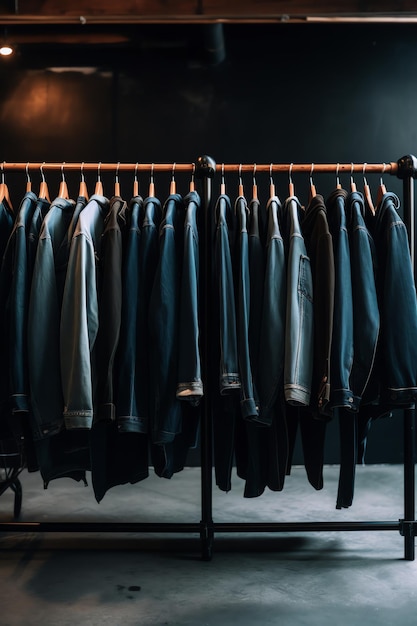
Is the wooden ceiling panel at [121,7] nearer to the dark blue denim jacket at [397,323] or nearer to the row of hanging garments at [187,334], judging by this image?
the row of hanging garments at [187,334]

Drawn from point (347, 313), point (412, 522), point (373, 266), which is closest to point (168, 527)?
point (412, 522)

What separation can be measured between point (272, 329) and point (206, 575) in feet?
3.47

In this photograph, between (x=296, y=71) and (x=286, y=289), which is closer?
(x=286, y=289)

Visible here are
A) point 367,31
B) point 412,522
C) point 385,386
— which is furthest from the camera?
point 367,31

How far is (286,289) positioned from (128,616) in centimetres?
134

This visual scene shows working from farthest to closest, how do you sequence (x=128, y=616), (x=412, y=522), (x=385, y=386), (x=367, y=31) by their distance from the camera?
(x=367, y=31) < (x=412, y=522) < (x=385, y=386) < (x=128, y=616)

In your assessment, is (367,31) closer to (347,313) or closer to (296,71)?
(296,71)

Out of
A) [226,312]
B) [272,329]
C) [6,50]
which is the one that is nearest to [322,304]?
[272,329]

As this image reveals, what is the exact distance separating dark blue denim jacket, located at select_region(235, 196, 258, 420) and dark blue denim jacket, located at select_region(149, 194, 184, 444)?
0.25 metres

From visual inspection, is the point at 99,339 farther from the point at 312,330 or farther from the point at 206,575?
the point at 206,575

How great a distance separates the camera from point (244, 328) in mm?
2516

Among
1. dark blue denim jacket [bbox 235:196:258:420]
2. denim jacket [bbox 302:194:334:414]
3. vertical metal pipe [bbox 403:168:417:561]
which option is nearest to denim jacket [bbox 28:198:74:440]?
dark blue denim jacket [bbox 235:196:258:420]

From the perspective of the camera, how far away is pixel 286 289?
2580mm

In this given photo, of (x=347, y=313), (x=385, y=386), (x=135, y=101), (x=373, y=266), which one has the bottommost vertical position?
(x=385, y=386)
